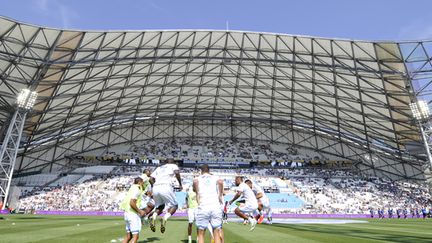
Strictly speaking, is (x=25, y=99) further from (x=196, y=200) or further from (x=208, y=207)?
(x=208, y=207)

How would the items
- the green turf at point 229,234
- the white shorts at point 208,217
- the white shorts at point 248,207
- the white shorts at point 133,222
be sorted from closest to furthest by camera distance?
the white shorts at point 208,217
the white shorts at point 133,222
the green turf at point 229,234
the white shorts at point 248,207

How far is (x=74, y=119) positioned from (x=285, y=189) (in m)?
34.6

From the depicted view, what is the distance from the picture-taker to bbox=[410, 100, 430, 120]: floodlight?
34000mm

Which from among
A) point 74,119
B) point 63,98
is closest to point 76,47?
point 63,98

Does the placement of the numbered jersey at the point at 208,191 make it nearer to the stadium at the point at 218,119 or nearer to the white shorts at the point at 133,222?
the white shorts at the point at 133,222

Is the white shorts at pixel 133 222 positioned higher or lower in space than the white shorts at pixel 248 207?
lower

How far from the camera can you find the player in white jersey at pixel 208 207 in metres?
5.52

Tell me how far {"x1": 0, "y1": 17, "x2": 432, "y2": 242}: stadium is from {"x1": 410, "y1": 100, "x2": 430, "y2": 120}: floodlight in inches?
5.3

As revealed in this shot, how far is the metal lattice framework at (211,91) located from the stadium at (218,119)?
19 centimetres

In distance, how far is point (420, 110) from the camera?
34.4 m

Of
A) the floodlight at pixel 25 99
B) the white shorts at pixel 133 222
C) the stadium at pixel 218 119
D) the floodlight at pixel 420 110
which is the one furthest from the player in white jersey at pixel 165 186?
the floodlight at pixel 420 110

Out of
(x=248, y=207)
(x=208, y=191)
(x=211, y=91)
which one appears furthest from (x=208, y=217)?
(x=211, y=91)

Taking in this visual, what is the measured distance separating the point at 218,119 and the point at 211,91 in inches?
508

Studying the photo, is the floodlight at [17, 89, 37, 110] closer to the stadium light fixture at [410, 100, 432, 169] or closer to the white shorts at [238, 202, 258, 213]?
the white shorts at [238, 202, 258, 213]
